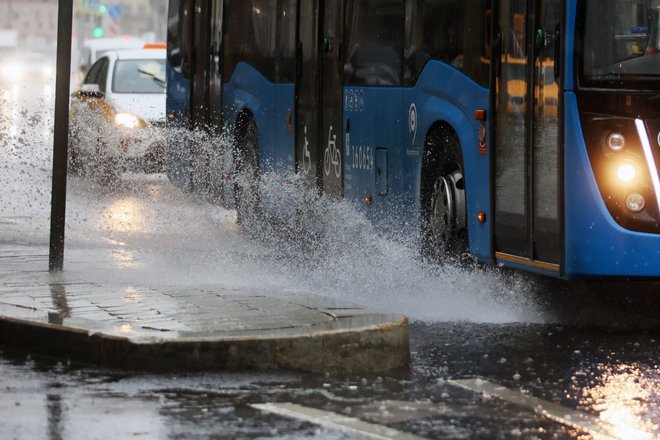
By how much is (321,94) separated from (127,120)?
30.2 ft

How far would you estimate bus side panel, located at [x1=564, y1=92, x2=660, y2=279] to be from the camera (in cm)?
919

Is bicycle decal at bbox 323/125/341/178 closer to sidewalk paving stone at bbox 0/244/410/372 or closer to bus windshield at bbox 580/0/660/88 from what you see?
sidewalk paving stone at bbox 0/244/410/372

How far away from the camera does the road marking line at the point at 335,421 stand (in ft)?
20.6

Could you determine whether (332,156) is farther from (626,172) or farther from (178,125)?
(178,125)

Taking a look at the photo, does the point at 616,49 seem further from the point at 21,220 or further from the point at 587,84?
the point at 21,220

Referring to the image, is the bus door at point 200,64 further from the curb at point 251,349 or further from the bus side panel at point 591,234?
the curb at point 251,349

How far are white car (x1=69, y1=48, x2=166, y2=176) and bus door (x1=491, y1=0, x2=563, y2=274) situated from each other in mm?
12382

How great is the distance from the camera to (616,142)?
9.23 metres

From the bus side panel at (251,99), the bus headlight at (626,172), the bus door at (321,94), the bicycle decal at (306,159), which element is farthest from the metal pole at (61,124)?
the bus side panel at (251,99)

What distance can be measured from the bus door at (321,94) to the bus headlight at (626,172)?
14.4ft

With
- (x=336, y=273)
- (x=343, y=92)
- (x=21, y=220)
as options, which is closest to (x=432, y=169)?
(x=336, y=273)

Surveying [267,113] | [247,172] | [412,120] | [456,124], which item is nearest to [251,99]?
[267,113]

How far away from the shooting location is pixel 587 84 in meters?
9.30

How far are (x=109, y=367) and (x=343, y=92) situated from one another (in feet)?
19.4
